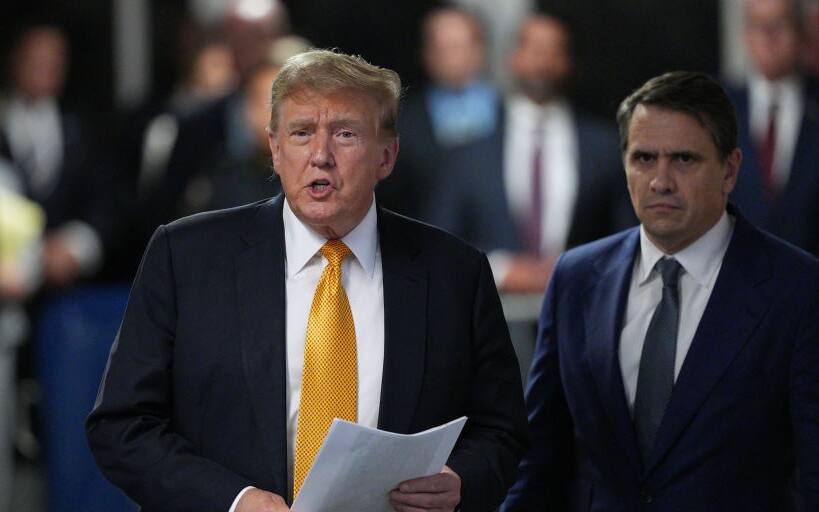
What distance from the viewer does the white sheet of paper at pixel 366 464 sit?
247 centimetres

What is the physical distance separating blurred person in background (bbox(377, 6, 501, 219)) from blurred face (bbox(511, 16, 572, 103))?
204 mm

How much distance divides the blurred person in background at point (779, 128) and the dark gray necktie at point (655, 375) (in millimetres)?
2151

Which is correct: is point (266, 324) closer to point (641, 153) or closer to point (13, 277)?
point (641, 153)

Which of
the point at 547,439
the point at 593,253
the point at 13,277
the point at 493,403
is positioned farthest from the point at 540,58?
the point at 493,403

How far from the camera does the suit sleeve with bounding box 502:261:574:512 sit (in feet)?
10.8

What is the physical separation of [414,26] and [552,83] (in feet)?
4.72

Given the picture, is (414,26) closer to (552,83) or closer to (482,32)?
(482,32)

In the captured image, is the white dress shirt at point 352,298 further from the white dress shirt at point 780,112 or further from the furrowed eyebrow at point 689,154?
the white dress shirt at point 780,112

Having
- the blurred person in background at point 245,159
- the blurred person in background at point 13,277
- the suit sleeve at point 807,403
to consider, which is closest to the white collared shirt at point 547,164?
the blurred person in background at point 245,159

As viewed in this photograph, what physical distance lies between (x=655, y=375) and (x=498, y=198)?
9.09 feet

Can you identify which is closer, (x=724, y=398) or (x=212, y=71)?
(x=724, y=398)

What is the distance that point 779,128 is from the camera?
5582 mm

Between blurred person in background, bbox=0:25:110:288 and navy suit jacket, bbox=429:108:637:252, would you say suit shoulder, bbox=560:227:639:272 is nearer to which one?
navy suit jacket, bbox=429:108:637:252

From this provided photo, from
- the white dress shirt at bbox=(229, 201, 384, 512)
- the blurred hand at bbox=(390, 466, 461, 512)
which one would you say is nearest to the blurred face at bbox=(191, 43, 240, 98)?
the white dress shirt at bbox=(229, 201, 384, 512)
